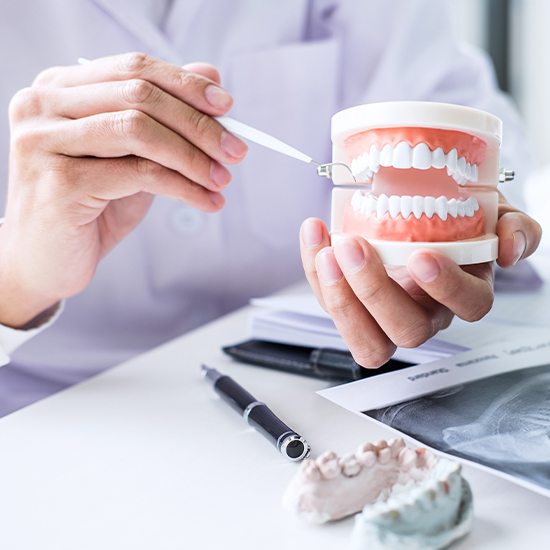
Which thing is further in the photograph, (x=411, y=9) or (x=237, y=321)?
(x=411, y=9)

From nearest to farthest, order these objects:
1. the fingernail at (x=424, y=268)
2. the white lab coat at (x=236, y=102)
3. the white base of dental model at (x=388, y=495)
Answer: the white base of dental model at (x=388, y=495) < the fingernail at (x=424, y=268) < the white lab coat at (x=236, y=102)

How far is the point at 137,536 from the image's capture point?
410 millimetres

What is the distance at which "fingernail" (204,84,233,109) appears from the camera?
62 cm

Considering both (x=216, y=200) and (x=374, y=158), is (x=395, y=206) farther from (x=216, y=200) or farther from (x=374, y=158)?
(x=216, y=200)

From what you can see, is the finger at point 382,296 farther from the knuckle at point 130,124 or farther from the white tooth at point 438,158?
the knuckle at point 130,124

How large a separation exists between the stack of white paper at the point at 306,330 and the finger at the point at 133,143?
6.8 inches

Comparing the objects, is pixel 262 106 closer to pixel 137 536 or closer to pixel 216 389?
pixel 216 389

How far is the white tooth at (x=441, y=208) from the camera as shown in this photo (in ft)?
1.77

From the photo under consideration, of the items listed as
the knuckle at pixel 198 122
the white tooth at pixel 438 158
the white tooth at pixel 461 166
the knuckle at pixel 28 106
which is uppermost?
the knuckle at pixel 28 106

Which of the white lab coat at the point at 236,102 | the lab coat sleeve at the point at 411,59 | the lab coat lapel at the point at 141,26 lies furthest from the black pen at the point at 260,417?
the lab coat sleeve at the point at 411,59

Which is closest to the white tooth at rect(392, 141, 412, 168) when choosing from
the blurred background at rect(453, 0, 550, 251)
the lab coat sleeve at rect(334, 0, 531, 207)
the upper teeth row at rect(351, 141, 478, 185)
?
the upper teeth row at rect(351, 141, 478, 185)

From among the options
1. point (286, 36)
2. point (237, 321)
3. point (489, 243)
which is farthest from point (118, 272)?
point (489, 243)

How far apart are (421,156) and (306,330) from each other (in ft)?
0.84

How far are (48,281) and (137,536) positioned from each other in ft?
1.33
